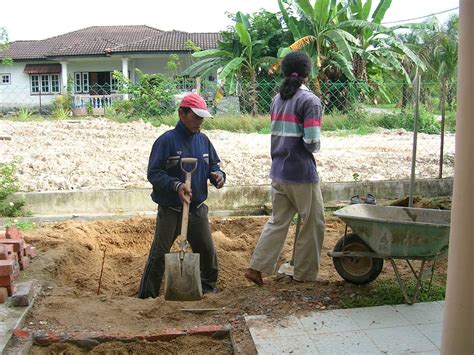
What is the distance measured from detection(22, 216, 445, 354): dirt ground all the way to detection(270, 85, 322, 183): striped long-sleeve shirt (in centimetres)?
99

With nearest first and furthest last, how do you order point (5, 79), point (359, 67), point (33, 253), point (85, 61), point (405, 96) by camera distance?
point (33, 253) → point (405, 96) → point (359, 67) → point (85, 61) → point (5, 79)

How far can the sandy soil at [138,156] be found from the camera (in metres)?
9.98

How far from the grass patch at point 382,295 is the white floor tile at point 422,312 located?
13 centimetres

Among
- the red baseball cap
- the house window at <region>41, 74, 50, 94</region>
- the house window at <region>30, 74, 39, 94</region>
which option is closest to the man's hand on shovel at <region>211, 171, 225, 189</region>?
the red baseball cap

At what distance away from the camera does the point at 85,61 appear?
3400 cm

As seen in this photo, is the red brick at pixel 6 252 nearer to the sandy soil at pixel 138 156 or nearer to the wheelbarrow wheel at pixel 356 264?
the wheelbarrow wheel at pixel 356 264

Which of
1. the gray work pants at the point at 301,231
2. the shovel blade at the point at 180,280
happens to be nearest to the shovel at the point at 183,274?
the shovel blade at the point at 180,280

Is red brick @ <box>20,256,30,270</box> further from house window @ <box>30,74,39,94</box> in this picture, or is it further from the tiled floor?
house window @ <box>30,74,39,94</box>

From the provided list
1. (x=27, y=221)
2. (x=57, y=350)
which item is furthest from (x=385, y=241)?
(x=27, y=221)

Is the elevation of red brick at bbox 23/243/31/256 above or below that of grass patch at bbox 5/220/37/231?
above

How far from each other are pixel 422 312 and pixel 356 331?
2.07 ft

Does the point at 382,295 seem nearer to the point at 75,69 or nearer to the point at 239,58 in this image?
the point at 239,58

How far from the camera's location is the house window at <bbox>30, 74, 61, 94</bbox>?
3541 cm

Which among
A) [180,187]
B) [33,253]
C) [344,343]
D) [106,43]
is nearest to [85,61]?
[106,43]
